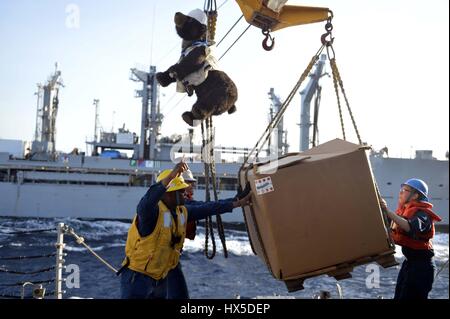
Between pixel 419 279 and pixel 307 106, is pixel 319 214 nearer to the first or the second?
pixel 419 279

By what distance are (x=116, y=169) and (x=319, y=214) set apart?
77.5 feet

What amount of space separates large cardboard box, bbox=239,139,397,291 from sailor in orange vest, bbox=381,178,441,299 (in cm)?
53

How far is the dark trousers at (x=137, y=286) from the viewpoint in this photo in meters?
2.60

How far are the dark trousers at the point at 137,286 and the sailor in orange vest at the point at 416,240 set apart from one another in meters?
1.79

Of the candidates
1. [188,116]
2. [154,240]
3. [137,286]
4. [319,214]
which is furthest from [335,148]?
[137,286]

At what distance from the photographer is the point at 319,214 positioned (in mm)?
2486

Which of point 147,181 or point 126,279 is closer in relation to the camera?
point 126,279

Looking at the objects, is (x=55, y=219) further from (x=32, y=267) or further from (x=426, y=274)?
(x=426, y=274)

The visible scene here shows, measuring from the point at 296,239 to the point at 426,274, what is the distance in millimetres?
1226

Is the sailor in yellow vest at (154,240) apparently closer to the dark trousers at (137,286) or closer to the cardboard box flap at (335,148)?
the dark trousers at (137,286)

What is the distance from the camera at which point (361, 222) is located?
2514mm

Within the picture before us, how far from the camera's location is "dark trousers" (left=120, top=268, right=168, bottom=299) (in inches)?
102

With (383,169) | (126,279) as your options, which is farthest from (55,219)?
(126,279)

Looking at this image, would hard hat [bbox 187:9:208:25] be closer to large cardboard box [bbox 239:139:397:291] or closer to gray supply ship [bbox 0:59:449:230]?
large cardboard box [bbox 239:139:397:291]
